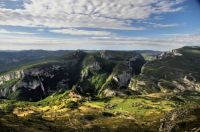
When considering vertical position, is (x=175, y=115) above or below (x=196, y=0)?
below

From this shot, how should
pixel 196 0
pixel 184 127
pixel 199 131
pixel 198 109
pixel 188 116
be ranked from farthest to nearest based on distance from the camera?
pixel 198 109, pixel 188 116, pixel 184 127, pixel 199 131, pixel 196 0

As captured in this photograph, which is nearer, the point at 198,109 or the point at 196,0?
the point at 196,0

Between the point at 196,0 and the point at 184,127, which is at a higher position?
the point at 196,0

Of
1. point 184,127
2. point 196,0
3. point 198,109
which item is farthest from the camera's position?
point 198,109

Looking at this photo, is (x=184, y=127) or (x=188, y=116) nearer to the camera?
(x=184, y=127)

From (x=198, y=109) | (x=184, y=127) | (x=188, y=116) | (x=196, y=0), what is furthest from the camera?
(x=198, y=109)

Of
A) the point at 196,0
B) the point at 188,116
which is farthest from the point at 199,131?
the point at 196,0

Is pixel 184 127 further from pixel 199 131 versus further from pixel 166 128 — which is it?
pixel 199 131

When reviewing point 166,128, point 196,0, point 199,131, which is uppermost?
point 196,0

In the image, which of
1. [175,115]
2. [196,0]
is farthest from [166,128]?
[196,0]

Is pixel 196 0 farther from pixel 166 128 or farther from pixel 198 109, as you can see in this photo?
pixel 198 109
